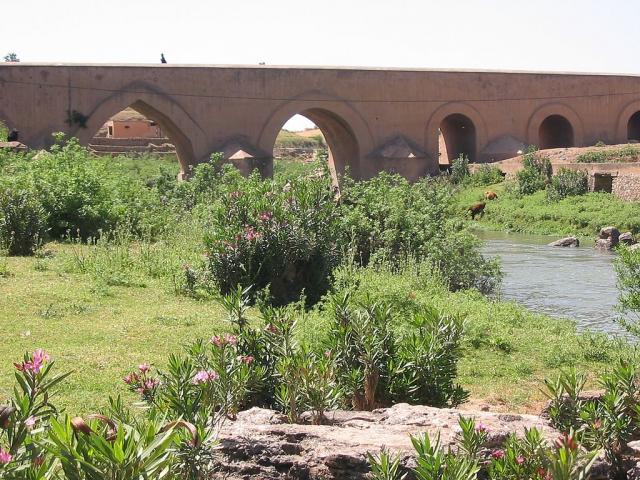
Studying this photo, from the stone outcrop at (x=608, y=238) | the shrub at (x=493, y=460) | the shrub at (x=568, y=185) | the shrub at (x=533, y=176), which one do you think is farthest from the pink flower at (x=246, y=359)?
the shrub at (x=533, y=176)

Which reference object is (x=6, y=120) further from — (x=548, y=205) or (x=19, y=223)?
(x=19, y=223)

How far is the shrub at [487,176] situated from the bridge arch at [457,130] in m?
3.39

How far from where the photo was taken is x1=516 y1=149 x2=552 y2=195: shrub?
2284cm

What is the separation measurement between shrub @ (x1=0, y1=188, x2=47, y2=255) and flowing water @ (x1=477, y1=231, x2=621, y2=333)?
531 centimetres

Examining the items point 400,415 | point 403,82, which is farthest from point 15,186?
point 403,82

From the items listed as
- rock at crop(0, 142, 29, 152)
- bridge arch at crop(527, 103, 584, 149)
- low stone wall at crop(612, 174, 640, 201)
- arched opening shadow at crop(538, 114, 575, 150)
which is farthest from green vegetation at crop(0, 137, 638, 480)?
arched opening shadow at crop(538, 114, 575, 150)

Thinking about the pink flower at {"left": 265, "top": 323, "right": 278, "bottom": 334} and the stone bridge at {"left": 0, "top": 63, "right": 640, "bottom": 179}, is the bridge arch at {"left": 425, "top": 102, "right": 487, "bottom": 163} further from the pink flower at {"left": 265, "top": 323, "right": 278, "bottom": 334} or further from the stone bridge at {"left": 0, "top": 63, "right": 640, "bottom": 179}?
the pink flower at {"left": 265, "top": 323, "right": 278, "bottom": 334}

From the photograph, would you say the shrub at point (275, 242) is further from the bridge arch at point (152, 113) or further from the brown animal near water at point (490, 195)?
→ the brown animal near water at point (490, 195)

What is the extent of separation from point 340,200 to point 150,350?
5586 mm

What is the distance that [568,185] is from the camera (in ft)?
71.6

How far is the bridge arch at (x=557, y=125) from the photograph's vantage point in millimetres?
30656

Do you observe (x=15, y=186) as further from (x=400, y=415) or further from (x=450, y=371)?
(x=400, y=415)

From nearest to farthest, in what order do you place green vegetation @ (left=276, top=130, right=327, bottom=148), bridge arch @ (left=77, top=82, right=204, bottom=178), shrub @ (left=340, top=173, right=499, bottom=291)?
shrub @ (left=340, top=173, right=499, bottom=291), bridge arch @ (left=77, top=82, right=204, bottom=178), green vegetation @ (left=276, top=130, right=327, bottom=148)

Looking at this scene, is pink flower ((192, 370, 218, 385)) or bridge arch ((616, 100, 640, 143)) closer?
pink flower ((192, 370, 218, 385))
